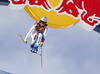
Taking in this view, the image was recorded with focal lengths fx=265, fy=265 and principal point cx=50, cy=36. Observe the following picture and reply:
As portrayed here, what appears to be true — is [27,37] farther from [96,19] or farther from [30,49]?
[96,19]

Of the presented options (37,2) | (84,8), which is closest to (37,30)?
(37,2)

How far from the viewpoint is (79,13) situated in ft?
40.2

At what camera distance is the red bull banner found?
39.7 feet

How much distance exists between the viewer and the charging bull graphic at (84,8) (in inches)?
480

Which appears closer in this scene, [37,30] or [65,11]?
[37,30]

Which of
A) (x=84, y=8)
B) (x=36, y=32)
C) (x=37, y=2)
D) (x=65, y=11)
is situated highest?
(x=37, y=2)

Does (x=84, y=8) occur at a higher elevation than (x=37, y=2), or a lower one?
lower

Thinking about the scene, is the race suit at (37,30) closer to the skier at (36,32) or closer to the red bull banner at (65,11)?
the skier at (36,32)

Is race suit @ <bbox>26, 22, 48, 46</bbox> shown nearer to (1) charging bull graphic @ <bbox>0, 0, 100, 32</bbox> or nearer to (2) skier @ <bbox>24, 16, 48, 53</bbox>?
(2) skier @ <bbox>24, 16, 48, 53</bbox>

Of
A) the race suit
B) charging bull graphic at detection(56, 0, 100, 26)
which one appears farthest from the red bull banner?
the race suit

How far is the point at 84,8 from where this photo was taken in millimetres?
12219

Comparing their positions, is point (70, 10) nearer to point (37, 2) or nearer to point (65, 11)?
point (65, 11)

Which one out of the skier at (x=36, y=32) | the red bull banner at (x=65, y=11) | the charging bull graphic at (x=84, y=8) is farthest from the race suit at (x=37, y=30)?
the charging bull graphic at (x=84, y=8)

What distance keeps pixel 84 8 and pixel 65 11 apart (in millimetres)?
886
